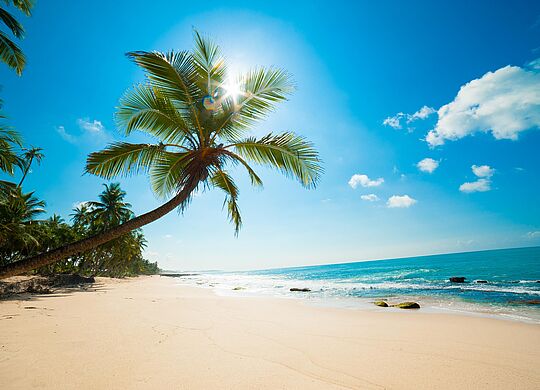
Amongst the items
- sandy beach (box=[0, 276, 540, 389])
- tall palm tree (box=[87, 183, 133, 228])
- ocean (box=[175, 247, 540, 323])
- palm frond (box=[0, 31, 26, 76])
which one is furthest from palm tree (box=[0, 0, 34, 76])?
tall palm tree (box=[87, 183, 133, 228])

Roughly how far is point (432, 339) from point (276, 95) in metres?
6.22

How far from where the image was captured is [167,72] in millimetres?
4227

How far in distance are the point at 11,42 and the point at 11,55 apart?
0.32 meters

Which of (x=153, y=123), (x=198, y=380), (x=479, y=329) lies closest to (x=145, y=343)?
(x=198, y=380)

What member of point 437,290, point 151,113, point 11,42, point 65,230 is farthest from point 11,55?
point 65,230

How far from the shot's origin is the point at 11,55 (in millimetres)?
6648

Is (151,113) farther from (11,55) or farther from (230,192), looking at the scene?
(11,55)

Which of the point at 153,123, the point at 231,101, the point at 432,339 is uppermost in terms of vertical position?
the point at 231,101

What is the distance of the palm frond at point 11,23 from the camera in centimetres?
642

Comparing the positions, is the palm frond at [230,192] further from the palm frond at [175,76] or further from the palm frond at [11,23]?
the palm frond at [11,23]

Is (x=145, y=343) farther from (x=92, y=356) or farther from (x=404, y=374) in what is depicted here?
(x=404, y=374)

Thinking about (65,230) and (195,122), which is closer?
(195,122)

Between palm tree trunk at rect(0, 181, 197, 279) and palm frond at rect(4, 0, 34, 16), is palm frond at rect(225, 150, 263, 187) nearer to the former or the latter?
palm tree trunk at rect(0, 181, 197, 279)

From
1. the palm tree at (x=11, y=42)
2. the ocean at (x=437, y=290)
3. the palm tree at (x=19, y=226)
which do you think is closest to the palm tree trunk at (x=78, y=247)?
the palm tree at (x=11, y=42)
